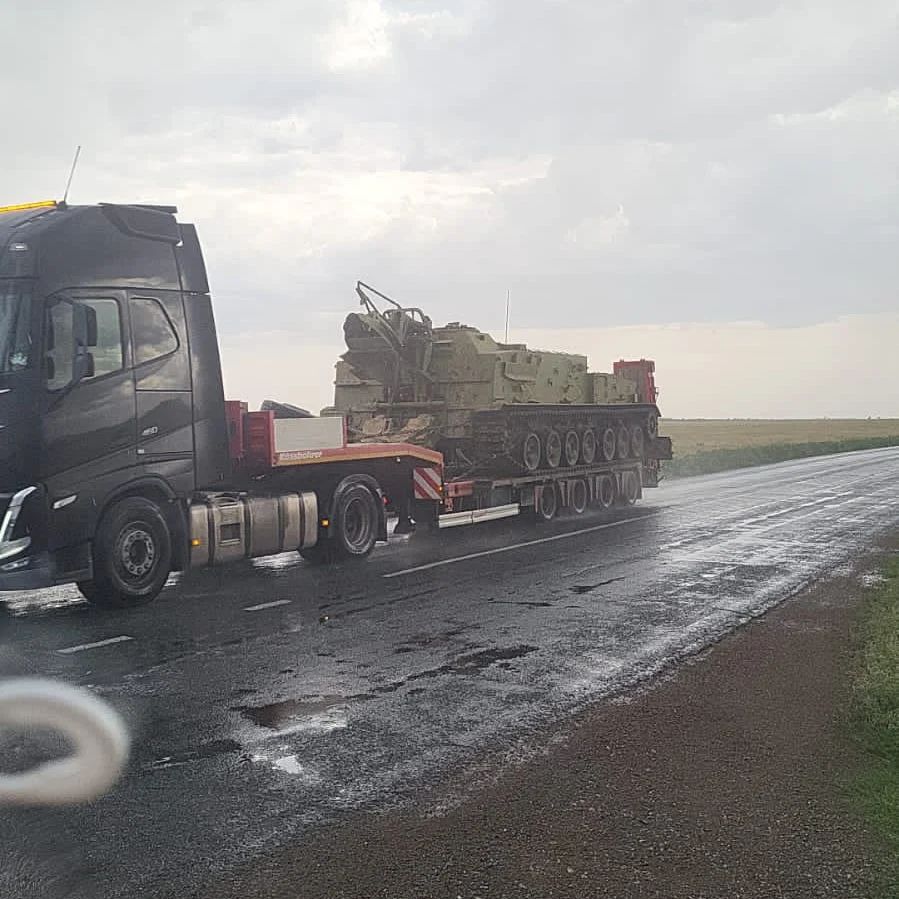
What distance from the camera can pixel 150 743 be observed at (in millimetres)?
5570

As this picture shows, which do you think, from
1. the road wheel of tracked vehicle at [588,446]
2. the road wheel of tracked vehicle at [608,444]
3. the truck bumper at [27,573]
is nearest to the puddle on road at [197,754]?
→ the truck bumper at [27,573]

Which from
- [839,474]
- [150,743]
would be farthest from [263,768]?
[839,474]

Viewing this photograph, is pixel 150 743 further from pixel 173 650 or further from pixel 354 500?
pixel 354 500

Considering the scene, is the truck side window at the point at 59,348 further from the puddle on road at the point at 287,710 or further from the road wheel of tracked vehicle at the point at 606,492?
the road wheel of tracked vehicle at the point at 606,492

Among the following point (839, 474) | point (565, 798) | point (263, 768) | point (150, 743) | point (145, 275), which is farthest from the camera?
point (839, 474)

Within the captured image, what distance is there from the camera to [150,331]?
9641 mm

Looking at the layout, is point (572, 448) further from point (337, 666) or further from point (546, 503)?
point (337, 666)

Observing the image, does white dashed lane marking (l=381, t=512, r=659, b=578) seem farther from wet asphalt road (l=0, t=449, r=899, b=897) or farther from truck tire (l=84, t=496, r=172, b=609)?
truck tire (l=84, t=496, r=172, b=609)

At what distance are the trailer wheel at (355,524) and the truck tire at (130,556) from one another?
2751 millimetres

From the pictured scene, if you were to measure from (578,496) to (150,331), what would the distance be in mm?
10828

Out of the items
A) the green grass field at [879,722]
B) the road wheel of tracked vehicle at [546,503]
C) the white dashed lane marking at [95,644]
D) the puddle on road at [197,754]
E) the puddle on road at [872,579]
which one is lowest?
the green grass field at [879,722]

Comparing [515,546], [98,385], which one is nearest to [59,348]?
[98,385]

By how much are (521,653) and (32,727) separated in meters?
3.48

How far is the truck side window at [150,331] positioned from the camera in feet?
31.1
